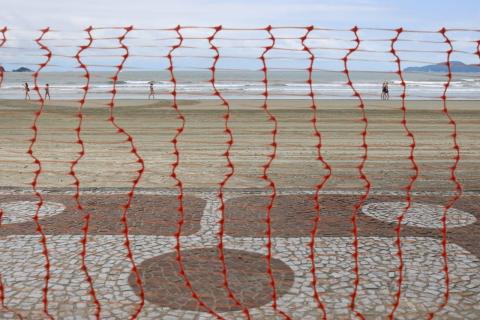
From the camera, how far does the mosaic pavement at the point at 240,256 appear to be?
16.7 ft

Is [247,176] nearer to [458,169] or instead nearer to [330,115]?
[458,169]

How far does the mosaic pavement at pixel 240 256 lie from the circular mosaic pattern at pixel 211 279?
0.01 m

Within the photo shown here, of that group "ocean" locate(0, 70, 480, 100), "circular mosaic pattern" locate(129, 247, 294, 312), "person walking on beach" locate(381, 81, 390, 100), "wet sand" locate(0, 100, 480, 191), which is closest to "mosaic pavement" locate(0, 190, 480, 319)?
"circular mosaic pattern" locate(129, 247, 294, 312)

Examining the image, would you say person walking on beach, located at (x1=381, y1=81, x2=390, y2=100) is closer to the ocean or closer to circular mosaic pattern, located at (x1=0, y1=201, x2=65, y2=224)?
the ocean

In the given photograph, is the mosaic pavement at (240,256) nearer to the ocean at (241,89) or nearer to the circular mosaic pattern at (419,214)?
the circular mosaic pattern at (419,214)

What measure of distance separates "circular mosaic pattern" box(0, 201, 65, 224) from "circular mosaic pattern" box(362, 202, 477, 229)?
15.5ft

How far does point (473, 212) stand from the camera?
822 cm

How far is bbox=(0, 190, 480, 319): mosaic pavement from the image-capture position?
5.10m

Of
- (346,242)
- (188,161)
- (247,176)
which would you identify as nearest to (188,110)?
(188,161)

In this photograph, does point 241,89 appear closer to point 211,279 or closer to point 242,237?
point 242,237

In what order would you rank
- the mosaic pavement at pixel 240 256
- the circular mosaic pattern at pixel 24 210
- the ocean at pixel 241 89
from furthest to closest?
the ocean at pixel 241 89 → the circular mosaic pattern at pixel 24 210 → the mosaic pavement at pixel 240 256

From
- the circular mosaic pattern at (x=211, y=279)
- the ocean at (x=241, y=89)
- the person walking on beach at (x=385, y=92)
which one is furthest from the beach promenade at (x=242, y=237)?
the person walking on beach at (x=385, y=92)

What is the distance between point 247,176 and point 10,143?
8948 millimetres

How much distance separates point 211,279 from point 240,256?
2.53 ft
